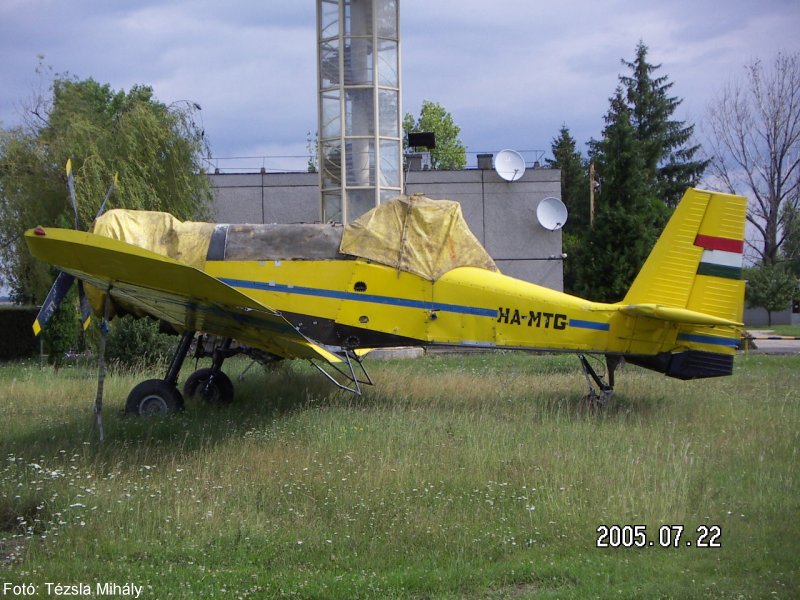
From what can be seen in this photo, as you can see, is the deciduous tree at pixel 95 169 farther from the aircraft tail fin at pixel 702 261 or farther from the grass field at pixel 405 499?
the aircraft tail fin at pixel 702 261

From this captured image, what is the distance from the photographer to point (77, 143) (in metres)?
19.2

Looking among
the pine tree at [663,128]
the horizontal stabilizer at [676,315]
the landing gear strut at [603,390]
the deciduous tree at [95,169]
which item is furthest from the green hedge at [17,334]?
the pine tree at [663,128]

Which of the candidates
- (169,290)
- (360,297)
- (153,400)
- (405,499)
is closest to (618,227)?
(360,297)

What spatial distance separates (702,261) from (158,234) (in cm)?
660

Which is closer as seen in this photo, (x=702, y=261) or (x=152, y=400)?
(x=152, y=400)

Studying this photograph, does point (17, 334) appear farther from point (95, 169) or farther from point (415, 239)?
point (415, 239)

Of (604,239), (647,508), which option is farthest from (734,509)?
(604,239)

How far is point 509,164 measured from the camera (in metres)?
23.7

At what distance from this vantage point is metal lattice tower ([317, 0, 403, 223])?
19.2 m

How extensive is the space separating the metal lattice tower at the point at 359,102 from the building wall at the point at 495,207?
435 centimetres

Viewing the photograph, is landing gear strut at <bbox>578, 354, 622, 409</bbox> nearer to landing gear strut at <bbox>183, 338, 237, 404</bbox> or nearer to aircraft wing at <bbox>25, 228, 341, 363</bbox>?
aircraft wing at <bbox>25, 228, 341, 363</bbox>

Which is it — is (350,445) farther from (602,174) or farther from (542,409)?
(602,174)

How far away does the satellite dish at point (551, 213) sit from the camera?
23391 millimetres

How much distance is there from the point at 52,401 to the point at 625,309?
25.1ft
